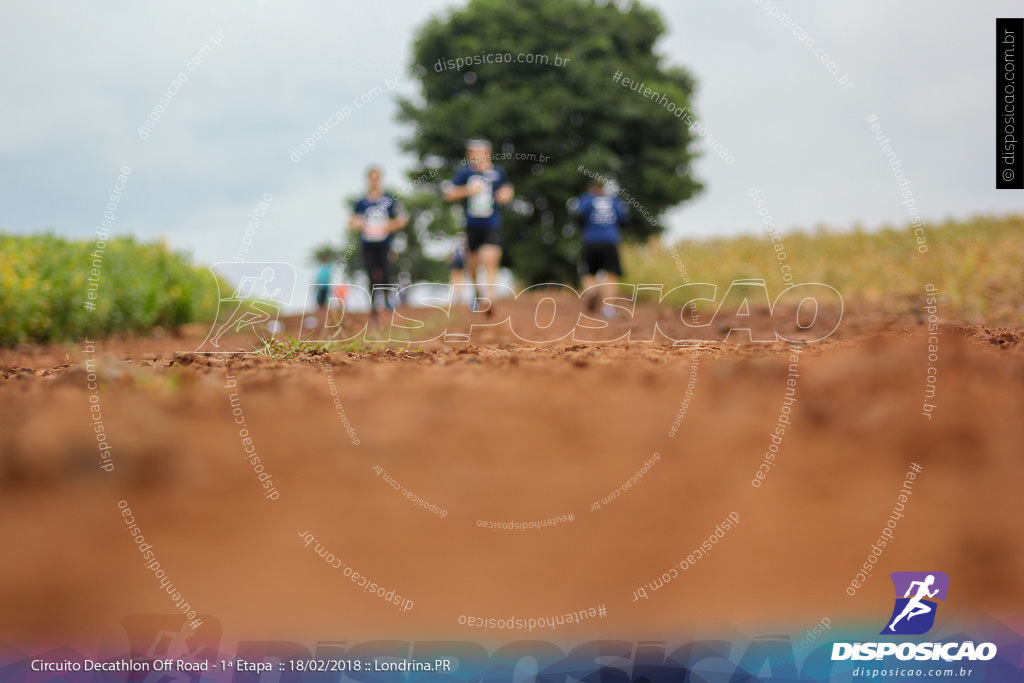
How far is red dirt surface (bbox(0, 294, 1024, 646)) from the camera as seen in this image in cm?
211

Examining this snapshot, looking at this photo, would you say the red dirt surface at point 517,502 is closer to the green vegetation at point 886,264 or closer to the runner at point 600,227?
the green vegetation at point 886,264

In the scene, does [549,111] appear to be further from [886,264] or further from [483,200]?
[483,200]

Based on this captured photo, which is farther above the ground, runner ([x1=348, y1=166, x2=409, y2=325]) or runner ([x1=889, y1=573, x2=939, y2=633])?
runner ([x1=348, y1=166, x2=409, y2=325])

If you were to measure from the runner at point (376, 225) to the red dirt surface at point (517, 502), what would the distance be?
18.6 ft

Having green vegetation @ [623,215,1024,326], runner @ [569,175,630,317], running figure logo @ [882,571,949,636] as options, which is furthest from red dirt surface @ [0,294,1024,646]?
runner @ [569,175,630,317]

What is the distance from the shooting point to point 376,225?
26.9 ft

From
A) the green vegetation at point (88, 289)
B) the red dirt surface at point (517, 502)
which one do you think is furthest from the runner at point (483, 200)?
the red dirt surface at point (517, 502)

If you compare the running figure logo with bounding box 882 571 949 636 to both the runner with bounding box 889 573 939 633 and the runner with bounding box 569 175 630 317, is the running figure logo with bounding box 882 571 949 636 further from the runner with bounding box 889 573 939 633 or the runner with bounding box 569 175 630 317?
the runner with bounding box 569 175 630 317

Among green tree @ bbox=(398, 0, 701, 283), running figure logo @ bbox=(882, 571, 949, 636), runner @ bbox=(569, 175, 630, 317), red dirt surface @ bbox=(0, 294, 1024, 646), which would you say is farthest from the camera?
green tree @ bbox=(398, 0, 701, 283)

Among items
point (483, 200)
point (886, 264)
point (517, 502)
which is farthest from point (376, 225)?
point (886, 264)

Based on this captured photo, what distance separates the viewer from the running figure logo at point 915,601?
221 cm

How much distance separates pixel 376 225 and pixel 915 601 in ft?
22.5

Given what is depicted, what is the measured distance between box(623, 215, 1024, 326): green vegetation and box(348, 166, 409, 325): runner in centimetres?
510

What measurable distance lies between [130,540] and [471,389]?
1.13m
